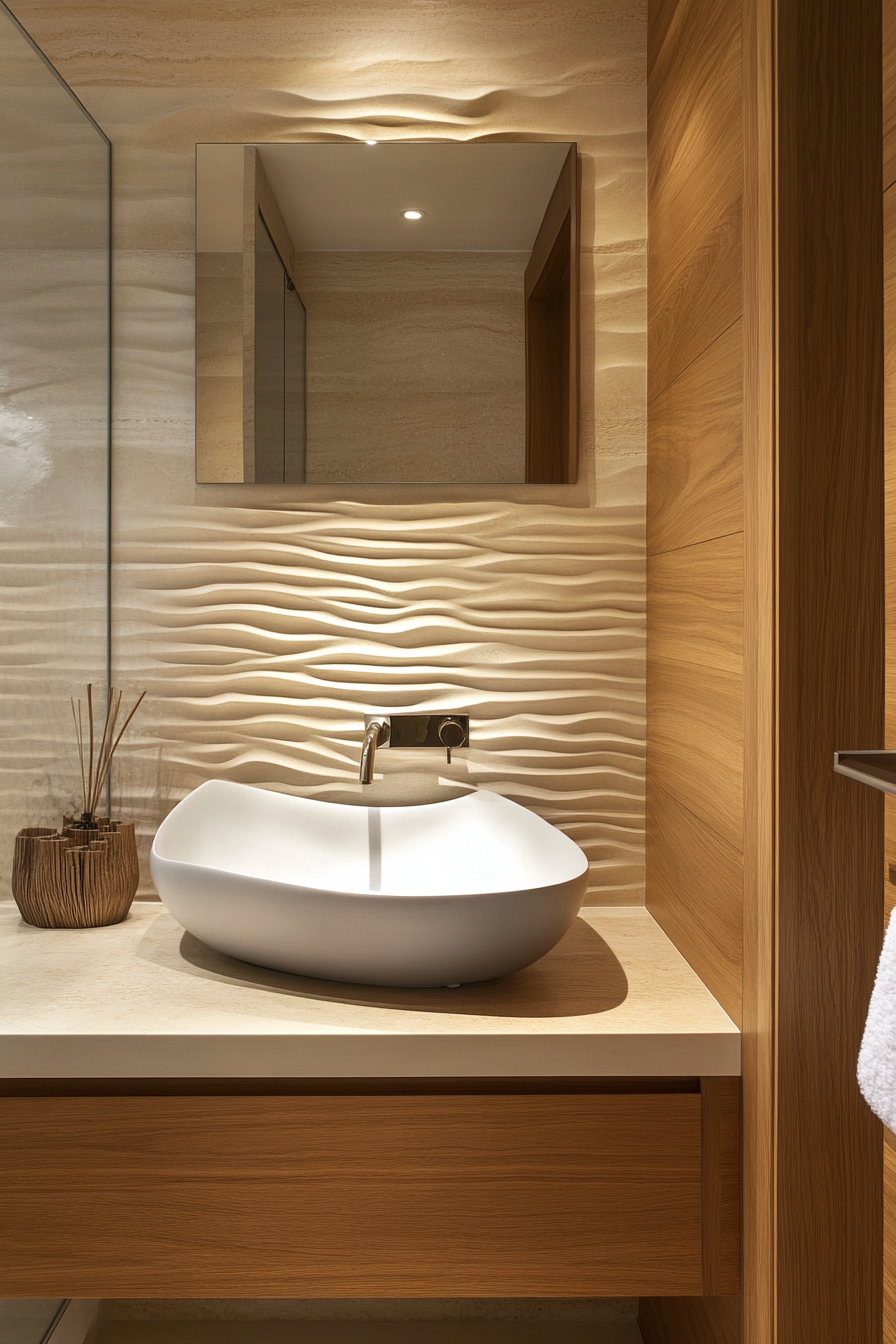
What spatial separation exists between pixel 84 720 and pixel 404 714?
21.4 inches

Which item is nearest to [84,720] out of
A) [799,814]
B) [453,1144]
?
[453,1144]

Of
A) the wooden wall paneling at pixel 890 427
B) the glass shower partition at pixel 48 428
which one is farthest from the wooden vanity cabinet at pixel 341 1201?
the glass shower partition at pixel 48 428

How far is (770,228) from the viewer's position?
97 centimetres

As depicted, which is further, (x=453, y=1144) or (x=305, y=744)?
(x=305, y=744)

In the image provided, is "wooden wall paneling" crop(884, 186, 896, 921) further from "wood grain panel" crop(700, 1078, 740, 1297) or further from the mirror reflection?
the mirror reflection

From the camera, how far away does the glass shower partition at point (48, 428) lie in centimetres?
130

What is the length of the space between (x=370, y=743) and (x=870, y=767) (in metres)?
0.96

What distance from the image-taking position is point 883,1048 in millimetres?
644

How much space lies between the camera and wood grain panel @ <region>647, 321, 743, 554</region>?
1.12 m

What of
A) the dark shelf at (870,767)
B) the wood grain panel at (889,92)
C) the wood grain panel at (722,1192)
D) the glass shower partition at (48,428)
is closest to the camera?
the dark shelf at (870,767)

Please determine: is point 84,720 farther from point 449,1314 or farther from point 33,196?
point 449,1314

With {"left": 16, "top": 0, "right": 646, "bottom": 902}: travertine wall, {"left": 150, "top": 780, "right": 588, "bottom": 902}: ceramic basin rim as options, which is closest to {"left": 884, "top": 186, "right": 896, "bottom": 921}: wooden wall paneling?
{"left": 150, "top": 780, "right": 588, "bottom": 902}: ceramic basin rim

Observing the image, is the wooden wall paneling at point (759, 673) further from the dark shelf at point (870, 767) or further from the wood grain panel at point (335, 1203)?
the dark shelf at point (870, 767)

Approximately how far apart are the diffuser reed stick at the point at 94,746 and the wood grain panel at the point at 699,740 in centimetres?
90
